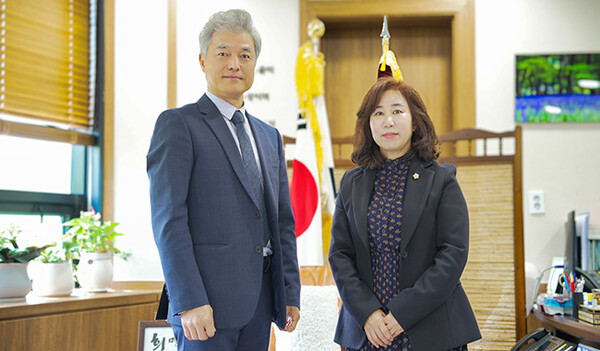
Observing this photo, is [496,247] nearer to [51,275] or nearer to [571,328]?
[571,328]

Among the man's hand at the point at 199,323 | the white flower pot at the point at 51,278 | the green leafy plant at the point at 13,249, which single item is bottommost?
the white flower pot at the point at 51,278

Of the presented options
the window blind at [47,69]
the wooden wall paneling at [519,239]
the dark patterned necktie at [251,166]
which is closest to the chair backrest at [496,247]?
the wooden wall paneling at [519,239]

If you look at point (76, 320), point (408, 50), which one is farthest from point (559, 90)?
point (76, 320)

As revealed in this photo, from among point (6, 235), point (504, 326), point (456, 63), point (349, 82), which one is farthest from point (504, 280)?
point (6, 235)

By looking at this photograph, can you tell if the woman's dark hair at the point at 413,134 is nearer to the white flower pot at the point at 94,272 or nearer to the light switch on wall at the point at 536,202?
the white flower pot at the point at 94,272

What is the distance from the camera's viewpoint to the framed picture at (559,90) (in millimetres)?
3355

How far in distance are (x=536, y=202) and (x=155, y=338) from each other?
82.6 inches

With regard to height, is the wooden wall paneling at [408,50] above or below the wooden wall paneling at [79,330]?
above

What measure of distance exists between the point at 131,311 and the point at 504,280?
1664 millimetres

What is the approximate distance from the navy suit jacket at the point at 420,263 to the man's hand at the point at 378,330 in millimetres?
15

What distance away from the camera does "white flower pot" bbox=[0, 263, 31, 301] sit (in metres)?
2.30

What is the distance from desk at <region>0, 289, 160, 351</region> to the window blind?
0.89 meters

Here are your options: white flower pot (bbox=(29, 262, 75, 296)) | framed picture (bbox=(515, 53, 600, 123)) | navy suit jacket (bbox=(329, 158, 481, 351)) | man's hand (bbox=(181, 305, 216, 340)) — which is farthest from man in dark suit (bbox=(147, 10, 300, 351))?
framed picture (bbox=(515, 53, 600, 123))

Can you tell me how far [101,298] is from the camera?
100 inches
